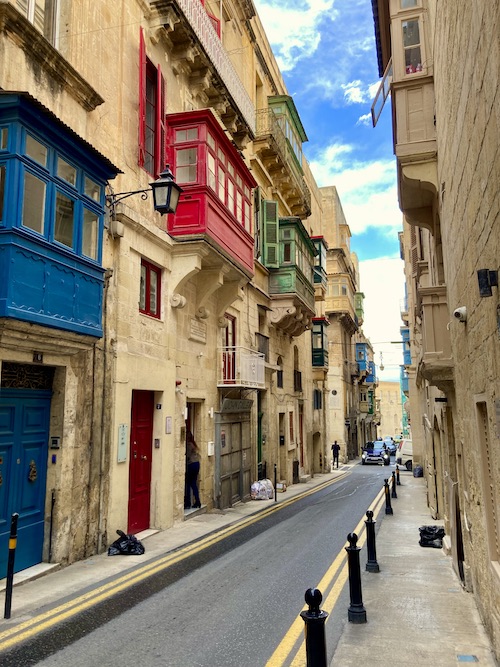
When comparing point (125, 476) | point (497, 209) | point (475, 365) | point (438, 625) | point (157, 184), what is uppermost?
point (157, 184)

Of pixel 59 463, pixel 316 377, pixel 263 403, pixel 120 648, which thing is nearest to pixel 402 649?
pixel 120 648

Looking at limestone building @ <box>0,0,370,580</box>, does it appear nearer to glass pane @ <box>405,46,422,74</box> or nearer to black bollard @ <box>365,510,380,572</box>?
black bollard @ <box>365,510,380,572</box>

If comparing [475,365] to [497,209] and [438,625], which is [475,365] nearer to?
[497,209]

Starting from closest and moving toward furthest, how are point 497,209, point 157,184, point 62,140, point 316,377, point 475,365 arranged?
point 497,209 < point 475,365 < point 62,140 < point 157,184 < point 316,377

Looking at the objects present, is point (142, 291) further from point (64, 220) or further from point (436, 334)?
point (436, 334)

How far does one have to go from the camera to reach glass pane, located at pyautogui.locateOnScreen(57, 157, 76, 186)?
779 cm

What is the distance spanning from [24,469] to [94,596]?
217 cm

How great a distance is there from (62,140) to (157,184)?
72.8 inches

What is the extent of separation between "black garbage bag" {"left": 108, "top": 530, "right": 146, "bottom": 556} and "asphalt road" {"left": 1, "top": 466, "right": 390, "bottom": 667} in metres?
0.88

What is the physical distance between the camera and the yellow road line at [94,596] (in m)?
5.34

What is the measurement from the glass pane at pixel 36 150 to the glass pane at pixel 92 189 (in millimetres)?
1140

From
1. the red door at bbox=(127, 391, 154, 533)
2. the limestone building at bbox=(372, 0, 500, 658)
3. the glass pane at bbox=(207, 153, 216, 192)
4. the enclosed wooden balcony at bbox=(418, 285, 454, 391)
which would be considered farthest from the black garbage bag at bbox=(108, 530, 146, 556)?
the glass pane at bbox=(207, 153, 216, 192)

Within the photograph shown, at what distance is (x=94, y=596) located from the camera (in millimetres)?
6621

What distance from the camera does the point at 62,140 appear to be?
7691 millimetres
